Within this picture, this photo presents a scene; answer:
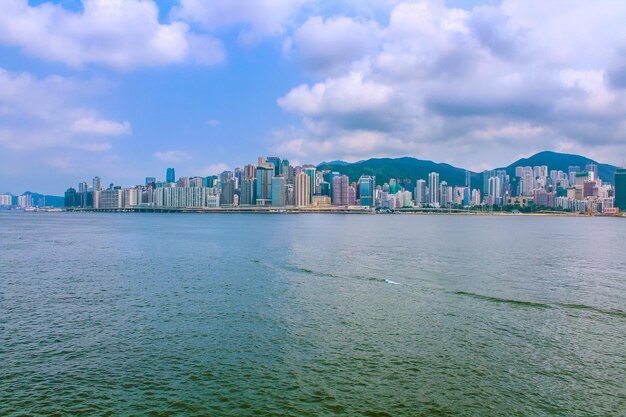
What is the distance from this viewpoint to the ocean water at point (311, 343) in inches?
401

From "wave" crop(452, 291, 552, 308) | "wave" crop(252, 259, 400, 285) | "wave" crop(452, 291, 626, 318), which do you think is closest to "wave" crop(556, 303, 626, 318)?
"wave" crop(452, 291, 626, 318)

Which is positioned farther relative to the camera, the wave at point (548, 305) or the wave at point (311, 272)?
the wave at point (311, 272)

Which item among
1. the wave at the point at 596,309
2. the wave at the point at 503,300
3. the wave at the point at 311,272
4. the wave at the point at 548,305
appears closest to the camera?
the wave at the point at 596,309

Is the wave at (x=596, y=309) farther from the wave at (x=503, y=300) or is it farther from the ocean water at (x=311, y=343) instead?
the wave at (x=503, y=300)

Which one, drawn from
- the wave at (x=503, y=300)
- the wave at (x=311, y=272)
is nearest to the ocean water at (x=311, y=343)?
the wave at (x=503, y=300)

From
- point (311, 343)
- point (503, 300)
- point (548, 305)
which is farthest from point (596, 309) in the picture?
point (311, 343)

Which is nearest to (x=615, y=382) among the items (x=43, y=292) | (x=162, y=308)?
(x=162, y=308)

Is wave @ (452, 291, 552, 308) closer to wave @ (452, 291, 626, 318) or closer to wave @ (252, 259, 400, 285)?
wave @ (452, 291, 626, 318)

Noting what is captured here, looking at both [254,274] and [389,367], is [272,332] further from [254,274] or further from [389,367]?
[254,274]

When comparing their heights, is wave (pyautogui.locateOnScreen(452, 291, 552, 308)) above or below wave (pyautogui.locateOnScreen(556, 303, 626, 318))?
above

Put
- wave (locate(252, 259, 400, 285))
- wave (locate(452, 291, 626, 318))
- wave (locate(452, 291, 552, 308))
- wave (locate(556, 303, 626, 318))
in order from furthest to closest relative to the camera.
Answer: wave (locate(252, 259, 400, 285))
wave (locate(452, 291, 552, 308))
wave (locate(452, 291, 626, 318))
wave (locate(556, 303, 626, 318))

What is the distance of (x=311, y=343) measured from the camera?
13.9 m

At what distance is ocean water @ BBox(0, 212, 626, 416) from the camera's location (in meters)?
10.2

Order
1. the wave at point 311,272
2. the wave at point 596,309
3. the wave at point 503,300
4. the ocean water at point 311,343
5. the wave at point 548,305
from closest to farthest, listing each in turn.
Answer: the ocean water at point 311,343
the wave at point 596,309
the wave at point 548,305
the wave at point 503,300
the wave at point 311,272
